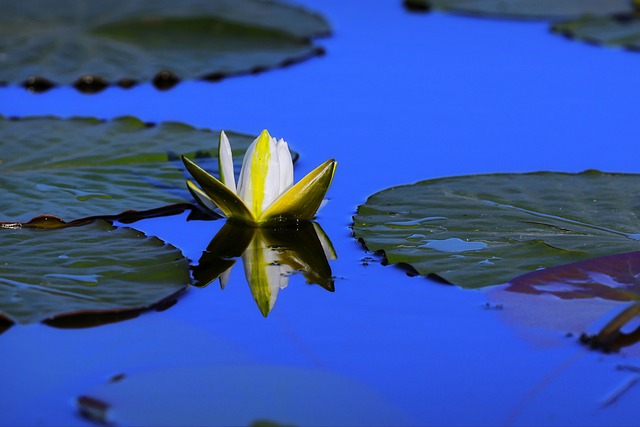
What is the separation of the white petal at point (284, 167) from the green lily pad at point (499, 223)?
0.18m

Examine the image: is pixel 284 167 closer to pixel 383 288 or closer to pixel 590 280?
pixel 383 288

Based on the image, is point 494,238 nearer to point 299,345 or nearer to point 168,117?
point 299,345

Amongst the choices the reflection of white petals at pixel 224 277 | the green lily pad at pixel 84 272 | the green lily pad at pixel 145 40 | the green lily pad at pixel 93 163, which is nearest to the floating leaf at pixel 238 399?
the green lily pad at pixel 84 272

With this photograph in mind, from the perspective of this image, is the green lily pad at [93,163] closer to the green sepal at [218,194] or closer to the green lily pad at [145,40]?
the green sepal at [218,194]

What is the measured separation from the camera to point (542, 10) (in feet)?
15.6

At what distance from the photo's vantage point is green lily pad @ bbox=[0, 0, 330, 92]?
366 cm

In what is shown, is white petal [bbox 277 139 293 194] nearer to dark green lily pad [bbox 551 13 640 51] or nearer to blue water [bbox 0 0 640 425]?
blue water [bbox 0 0 640 425]

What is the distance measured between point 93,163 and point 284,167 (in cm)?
62

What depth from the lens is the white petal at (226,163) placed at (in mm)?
2309

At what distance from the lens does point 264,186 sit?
228cm

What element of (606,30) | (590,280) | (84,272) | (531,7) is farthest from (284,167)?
(531,7)

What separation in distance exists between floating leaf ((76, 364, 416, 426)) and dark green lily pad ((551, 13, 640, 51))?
2931 mm

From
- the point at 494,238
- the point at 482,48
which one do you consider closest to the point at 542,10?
the point at 482,48

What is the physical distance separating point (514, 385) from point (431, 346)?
195mm
